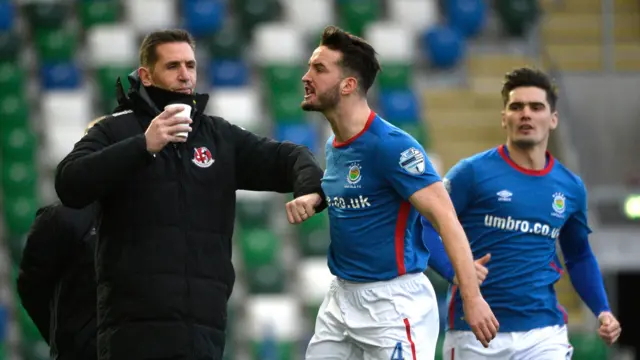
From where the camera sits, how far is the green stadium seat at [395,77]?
48.7 feet

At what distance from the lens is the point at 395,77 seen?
48.9 ft

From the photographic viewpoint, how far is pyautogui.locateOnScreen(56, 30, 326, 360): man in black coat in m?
4.94

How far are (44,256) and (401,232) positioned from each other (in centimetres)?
157

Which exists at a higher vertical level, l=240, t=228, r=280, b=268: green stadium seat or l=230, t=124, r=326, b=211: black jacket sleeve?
l=230, t=124, r=326, b=211: black jacket sleeve

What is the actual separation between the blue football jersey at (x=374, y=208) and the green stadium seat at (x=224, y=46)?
926cm

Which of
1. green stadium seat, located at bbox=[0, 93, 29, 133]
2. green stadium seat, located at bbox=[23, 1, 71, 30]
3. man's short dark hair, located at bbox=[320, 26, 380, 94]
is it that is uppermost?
green stadium seat, located at bbox=[23, 1, 71, 30]

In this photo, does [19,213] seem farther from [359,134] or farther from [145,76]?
[359,134]

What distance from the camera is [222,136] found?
5.36 m

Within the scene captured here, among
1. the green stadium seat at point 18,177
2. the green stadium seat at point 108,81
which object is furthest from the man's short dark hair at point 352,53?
the green stadium seat at point 108,81

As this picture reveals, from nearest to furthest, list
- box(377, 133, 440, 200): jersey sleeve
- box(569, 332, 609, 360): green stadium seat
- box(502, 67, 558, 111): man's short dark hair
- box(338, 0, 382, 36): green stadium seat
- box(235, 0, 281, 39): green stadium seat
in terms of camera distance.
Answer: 1. box(377, 133, 440, 200): jersey sleeve
2. box(502, 67, 558, 111): man's short dark hair
3. box(569, 332, 609, 360): green stadium seat
4. box(235, 0, 281, 39): green stadium seat
5. box(338, 0, 382, 36): green stadium seat

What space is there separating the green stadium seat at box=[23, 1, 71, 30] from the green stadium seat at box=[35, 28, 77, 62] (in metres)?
0.09

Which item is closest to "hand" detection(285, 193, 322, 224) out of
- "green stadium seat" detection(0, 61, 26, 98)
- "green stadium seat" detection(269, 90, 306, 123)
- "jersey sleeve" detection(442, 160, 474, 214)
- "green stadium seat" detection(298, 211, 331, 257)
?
"jersey sleeve" detection(442, 160, 474, 214)

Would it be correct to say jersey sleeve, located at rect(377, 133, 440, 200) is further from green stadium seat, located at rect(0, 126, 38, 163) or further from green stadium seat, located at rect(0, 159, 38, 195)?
green stadium seat, located at rect(0, 126, 38, 163)

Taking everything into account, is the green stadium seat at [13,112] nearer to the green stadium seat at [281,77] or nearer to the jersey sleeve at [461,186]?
the green stadium seat at [281,77]
